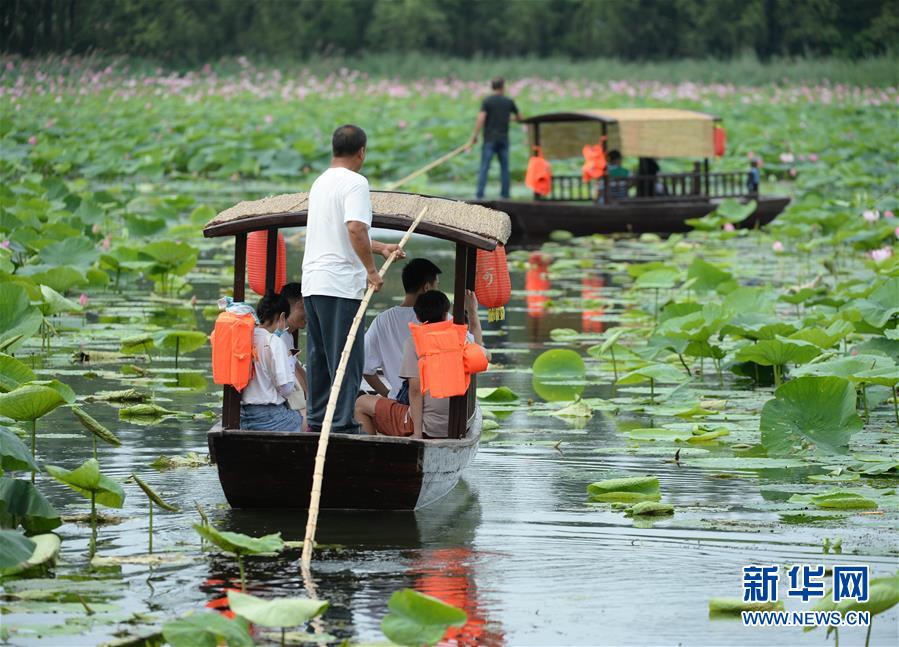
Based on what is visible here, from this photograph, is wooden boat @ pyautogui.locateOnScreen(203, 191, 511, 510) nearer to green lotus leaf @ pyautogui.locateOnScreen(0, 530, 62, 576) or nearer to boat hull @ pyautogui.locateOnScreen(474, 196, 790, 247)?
green lotus leaf @ pyautogui.locateOnScreen(0, 530, 62, 576)

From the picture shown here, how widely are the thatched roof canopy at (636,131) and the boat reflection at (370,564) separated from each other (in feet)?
35.4

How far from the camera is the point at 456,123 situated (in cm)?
2617

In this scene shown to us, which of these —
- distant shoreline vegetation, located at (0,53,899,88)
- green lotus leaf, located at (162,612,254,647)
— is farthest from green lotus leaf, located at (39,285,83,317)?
distant shoreline vegetation, located at (0,53,899,88)

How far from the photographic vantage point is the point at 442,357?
5.96 meters

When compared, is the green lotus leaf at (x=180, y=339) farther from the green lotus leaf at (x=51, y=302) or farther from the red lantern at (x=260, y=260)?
the red lantern at (x=260, y=260)

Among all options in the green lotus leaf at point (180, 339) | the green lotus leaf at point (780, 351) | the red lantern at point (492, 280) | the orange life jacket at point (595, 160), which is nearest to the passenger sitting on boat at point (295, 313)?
the red lantern at point (492, 280)

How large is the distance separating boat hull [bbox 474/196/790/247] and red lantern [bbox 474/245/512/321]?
33.8 ft

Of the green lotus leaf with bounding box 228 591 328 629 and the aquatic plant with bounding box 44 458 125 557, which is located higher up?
the aquatic plant with bounding box 44 458 125 557

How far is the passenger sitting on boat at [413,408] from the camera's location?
20.2 ft

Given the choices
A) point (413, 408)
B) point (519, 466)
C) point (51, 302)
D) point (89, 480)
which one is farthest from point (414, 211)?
point (51, 302)

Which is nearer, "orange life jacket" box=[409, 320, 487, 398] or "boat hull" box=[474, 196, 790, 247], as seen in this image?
"orange life jacket" box=[409, 320, 487, 398]

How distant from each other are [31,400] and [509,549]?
1.92 m

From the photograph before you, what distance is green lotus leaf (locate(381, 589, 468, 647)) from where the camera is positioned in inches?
156

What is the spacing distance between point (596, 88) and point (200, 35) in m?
13.2
